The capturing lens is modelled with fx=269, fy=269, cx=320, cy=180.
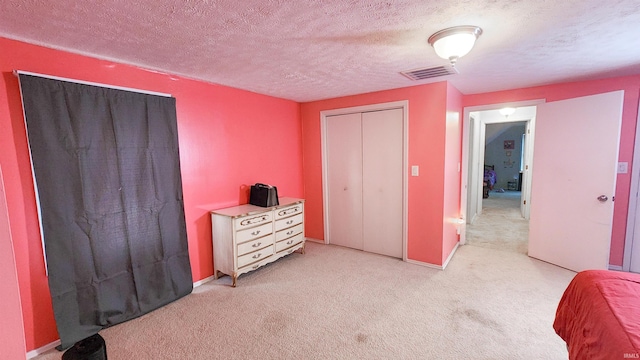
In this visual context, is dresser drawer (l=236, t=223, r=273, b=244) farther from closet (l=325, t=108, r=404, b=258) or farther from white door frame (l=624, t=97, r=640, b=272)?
white door frame (l=624, t=97, r=640, b=272)

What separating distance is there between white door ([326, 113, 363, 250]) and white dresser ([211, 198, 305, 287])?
2.71 ft

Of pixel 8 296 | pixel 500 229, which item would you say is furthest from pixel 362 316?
pixel 500 229

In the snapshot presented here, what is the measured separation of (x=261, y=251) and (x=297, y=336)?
1189 mm

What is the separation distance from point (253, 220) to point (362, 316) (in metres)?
1.46

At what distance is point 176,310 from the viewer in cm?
242

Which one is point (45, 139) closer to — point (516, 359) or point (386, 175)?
point (386, 175)

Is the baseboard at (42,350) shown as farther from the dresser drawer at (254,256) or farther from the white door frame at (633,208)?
the white door frame at (633,208)

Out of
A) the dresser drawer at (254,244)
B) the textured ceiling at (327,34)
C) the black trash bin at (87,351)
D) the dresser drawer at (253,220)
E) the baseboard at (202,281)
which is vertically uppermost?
the textured ceiling at (327,34)

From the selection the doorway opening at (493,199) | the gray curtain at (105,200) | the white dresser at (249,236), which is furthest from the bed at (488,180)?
the gray curtain at (105,200)

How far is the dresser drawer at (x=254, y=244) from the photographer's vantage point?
9.34 ft

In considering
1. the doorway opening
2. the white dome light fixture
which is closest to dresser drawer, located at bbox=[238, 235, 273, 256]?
the white dome light fixture

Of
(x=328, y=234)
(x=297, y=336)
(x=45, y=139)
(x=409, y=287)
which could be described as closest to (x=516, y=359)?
(x=409, y=287)

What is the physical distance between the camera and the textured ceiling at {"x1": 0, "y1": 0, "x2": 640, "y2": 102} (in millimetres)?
1409

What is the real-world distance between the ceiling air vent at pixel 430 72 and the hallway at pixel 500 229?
2602 millimetres
